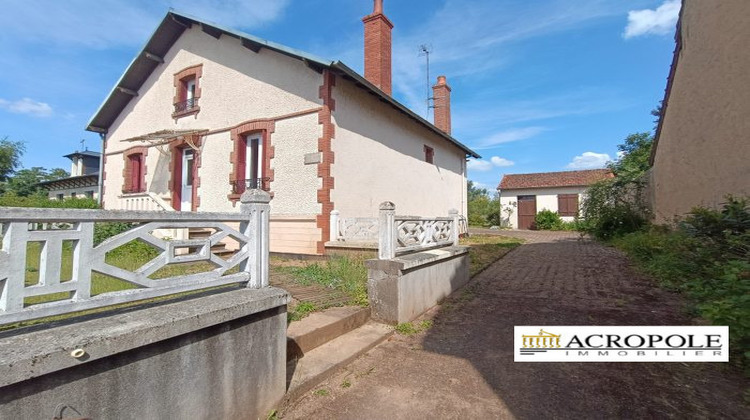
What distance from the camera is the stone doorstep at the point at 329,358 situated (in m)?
2.64

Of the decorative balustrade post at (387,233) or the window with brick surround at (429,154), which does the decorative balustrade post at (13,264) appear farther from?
the window with brick surround at (429,154)

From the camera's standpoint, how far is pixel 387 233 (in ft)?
13.6

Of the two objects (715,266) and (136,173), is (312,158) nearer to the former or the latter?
(715,266)

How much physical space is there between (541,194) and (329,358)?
23.4m

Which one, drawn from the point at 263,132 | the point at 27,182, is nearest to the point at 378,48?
the point at 263,132

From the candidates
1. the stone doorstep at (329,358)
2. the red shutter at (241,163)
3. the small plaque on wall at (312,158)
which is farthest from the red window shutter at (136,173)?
the stone doorstep at (329,358)

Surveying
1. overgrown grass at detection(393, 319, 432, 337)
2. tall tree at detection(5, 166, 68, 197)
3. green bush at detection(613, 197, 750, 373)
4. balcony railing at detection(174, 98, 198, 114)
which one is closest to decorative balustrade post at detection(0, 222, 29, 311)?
overgrown grass at detection(393, 319, 432, 337)

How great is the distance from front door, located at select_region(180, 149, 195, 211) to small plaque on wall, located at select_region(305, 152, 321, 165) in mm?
4676

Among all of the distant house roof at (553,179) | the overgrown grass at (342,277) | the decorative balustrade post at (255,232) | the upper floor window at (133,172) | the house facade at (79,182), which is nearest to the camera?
the decorative balustrade post at (255,232)

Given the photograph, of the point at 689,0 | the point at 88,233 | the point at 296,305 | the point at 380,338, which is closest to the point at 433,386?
the point at 380,338

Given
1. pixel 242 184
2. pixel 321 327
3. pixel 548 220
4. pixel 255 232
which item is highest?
pixel 242 184

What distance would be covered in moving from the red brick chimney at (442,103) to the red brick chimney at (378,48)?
18.5ft

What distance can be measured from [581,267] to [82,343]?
27.6 ft

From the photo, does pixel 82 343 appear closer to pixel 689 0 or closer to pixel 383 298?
pixel 383 298
